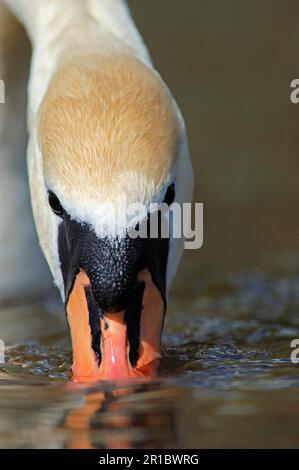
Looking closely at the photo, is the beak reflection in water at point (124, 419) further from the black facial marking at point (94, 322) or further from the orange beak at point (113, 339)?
the black facial marking at point (94, 322)

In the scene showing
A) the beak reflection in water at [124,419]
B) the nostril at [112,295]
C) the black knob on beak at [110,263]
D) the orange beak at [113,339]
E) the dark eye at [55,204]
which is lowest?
the beak reflection in water at [124,419]

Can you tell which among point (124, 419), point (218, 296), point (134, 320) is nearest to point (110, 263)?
point (134, 320)

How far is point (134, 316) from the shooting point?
4438mm

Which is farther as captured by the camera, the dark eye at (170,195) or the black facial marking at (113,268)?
the dark eye at (170,195)

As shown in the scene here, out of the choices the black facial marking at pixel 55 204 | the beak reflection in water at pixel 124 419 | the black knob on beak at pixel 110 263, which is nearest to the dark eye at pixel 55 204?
the black facial marking at pixel 55 204

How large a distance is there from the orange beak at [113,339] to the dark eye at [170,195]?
27cm

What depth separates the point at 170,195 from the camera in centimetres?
457

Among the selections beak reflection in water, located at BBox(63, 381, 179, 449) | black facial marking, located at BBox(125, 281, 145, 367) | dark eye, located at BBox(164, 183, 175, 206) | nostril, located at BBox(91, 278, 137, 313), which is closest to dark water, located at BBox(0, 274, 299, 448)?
beak reflection in water, located at BBox(63, 381, 179, 449)

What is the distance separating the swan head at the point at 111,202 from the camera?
4.23 m

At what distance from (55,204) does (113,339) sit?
1.82ft

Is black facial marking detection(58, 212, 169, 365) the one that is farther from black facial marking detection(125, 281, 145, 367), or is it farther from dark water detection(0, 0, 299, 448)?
dark water detection(0, 0, 299, 448)

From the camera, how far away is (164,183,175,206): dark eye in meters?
4.54

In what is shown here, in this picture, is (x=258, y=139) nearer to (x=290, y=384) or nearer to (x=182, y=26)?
(x=182, y=26)

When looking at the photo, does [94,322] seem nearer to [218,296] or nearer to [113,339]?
[113,339]
